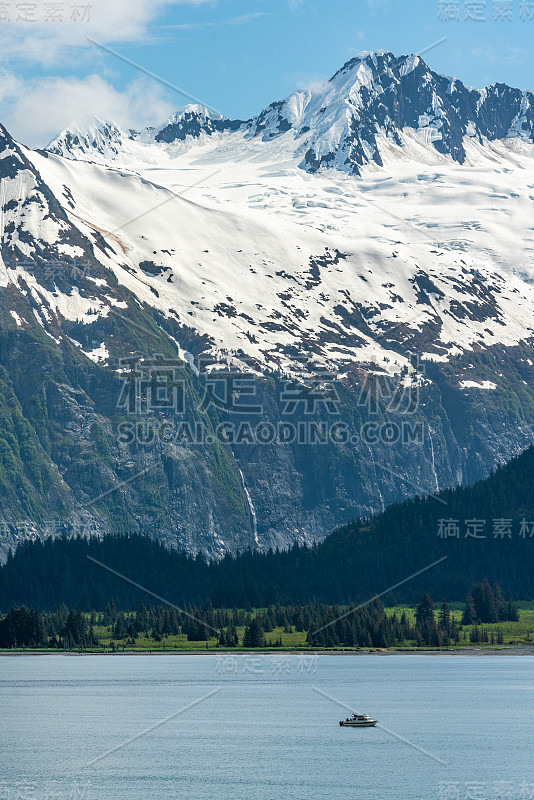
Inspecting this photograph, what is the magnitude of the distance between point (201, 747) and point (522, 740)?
46649 mm

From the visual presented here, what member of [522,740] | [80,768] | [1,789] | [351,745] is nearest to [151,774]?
[80,768]

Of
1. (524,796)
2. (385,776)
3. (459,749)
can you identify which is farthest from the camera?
(459,749)

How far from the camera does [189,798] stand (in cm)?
15725

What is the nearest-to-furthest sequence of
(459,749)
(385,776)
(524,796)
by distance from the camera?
(524,796)
(385,776)
(459,749)

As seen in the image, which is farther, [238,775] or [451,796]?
[238,775]

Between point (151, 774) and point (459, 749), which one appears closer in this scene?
point (151, 774)

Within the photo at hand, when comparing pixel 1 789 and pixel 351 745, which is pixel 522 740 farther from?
pixel 1 789

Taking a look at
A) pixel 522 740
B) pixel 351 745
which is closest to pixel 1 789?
pixel 351 745

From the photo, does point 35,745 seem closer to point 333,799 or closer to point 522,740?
point 333,799

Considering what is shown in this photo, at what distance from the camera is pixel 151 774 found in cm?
17375

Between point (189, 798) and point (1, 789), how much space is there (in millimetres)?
22264

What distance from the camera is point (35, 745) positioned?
645 ft

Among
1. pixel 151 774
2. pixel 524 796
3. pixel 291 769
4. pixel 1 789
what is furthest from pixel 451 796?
pixel 1 789

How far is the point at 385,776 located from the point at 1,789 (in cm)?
4746
